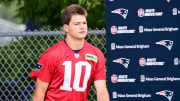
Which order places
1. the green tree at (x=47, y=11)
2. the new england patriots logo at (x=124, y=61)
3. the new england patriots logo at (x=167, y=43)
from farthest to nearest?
the green tree at (x=47, y=11) → the new england patriots logo at (x=124, y=61) → the new england patriots logo at (x=167, y=43)

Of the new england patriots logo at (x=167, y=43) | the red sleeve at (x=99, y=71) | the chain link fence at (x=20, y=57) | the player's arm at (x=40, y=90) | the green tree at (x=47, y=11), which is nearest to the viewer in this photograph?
the player's arm at (x=40, y=90)

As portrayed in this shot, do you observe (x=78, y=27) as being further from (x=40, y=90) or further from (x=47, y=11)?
(x=47, y=11)

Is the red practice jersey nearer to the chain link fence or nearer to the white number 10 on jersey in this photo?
the white number 10 on jersey

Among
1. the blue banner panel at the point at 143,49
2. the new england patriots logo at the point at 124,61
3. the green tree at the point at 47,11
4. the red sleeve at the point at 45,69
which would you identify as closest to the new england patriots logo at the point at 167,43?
the blue banner panel at the point at 143,49

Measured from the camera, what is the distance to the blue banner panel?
499cm

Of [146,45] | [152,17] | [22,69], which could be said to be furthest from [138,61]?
[22,69]

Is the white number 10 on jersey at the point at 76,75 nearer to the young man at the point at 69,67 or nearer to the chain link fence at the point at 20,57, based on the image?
the young man at the point at 69,67

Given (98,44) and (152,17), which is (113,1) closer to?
(152,17)

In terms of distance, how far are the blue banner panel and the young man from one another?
88cm

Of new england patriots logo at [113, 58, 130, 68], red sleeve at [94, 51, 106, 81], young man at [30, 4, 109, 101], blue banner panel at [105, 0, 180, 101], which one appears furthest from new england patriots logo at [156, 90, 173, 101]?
young man at [30, 4, 109, 101]

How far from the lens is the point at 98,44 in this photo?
6.36 metres

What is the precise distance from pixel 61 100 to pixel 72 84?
214 millimetres

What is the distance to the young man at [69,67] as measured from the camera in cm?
418

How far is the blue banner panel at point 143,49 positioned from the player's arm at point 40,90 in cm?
120
